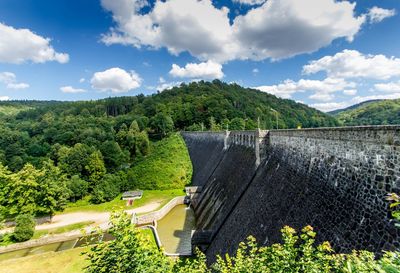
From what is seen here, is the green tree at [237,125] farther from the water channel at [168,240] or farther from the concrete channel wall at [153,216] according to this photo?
the water channel at [168,240]

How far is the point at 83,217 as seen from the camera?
3338 cm

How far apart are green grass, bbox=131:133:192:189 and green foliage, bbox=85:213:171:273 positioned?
38.8 metres

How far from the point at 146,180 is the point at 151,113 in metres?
65.3

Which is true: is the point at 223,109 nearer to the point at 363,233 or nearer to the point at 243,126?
the point at 243,126

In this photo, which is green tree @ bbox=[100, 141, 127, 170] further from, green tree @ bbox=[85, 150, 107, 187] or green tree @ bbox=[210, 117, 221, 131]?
green tree @ bbox=[210, 117, 221, 131]

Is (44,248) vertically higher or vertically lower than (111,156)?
lower

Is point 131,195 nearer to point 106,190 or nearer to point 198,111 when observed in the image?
point 106,190

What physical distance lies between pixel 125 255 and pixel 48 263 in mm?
21550

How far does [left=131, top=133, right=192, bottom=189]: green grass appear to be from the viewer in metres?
45.6

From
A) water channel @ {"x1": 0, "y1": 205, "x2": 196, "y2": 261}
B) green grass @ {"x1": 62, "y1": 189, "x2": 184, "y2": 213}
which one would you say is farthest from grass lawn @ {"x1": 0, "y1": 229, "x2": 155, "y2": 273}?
green grass @ {"x1": 62, "y1": 189, "x2": 184, "y2": 213}

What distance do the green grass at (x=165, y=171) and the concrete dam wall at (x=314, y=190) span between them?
23064mm

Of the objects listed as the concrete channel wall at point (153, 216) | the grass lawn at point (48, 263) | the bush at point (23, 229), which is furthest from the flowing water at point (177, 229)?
the bush at point (23, 229)

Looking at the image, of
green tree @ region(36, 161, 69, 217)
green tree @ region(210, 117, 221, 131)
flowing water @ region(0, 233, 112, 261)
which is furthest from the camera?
green tree @ region(210, 117, 221, 131)

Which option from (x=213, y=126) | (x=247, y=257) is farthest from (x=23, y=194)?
(x=213, y=126)
